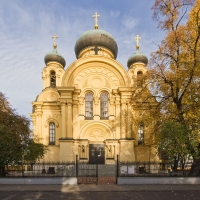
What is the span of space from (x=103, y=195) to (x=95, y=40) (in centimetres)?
2411

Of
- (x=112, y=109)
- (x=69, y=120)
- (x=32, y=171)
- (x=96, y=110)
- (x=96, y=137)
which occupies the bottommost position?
(x=32, y=171)

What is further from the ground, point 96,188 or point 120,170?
point 120,170

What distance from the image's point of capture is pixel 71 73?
28031 mm

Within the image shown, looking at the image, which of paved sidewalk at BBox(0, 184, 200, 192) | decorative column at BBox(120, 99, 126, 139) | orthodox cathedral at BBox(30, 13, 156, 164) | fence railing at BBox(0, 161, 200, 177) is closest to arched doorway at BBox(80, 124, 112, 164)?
orthodox cathedral at BBox(30, 13, 156, 164)

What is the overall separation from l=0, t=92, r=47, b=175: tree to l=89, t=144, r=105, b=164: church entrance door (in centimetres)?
858

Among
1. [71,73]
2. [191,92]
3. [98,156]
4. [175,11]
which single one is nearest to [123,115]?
[98,156]

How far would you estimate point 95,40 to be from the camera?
33.1m

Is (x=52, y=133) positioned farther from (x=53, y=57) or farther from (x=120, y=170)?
(x=120, y=170)

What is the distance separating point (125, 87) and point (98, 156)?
Answer: 762 cm

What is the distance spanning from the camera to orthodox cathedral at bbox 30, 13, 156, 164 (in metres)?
26.6

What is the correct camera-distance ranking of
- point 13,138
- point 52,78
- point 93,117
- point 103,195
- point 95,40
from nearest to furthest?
1. point 103,195
2. point 13,138
3. point 93,117
4. point 95,40
5. point 52,78

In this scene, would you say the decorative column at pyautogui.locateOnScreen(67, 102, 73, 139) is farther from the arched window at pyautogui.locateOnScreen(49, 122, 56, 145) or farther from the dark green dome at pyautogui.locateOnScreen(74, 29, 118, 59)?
the dark green dome at pyautogui.locateOnScreen(74, 29, 118, 59)

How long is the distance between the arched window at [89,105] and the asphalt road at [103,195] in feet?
50.5

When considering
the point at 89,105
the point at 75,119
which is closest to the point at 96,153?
the point at 75,119
